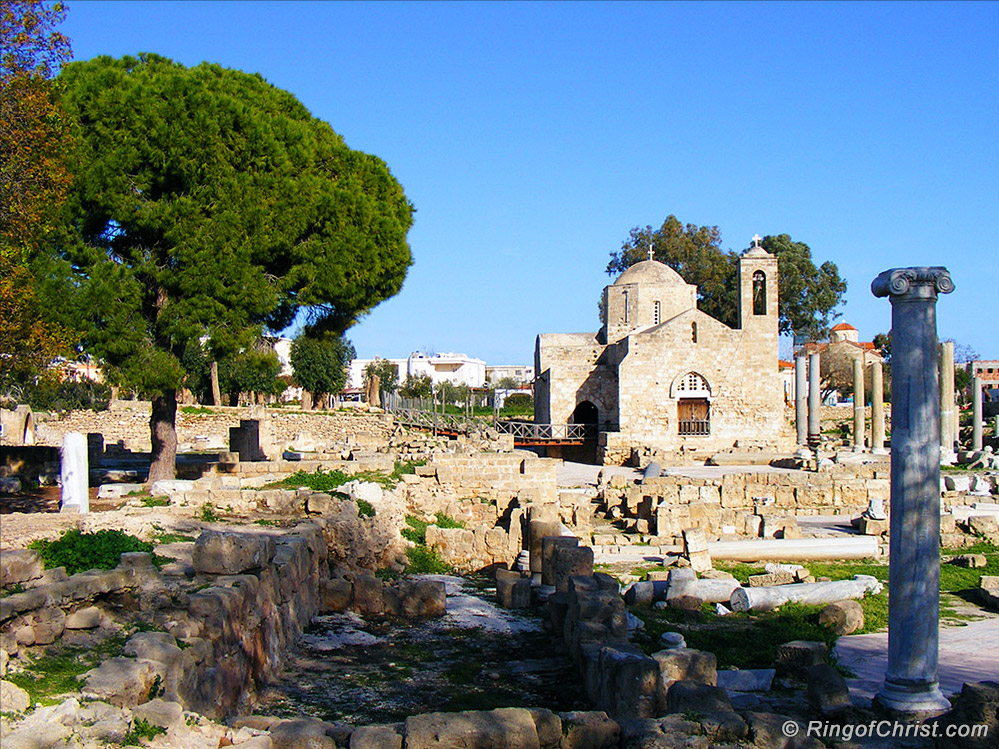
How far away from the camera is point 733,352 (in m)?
35.0

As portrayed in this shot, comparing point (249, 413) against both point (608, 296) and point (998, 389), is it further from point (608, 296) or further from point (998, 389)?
point (998, 389)

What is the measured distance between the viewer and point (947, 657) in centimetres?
867

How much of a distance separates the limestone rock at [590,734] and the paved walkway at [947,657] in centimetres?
248

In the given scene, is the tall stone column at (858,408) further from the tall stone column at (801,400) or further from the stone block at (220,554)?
the stone block at (220,554)

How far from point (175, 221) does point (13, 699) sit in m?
11.0

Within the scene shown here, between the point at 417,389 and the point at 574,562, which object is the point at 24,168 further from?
the point at 417,389

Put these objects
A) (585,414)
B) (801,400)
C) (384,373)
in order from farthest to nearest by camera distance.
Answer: (384,373) → (585,414) → (801,400)

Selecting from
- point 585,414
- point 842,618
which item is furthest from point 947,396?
point 842,618

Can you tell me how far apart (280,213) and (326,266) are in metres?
1.38

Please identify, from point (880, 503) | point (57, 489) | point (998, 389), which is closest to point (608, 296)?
point (880, 503)

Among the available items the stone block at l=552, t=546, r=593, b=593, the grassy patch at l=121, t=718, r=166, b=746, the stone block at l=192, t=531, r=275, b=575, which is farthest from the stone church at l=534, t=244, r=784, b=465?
the grassy patch at l=121, t=718, r=166, b=746

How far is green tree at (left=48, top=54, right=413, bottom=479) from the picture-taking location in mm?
14289

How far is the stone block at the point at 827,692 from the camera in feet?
21.7

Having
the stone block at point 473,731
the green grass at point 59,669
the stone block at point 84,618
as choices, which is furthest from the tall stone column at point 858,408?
the green grass at point 59,669
